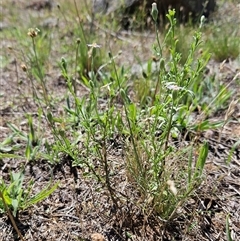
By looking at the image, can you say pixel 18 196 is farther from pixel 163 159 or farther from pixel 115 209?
pixel 163 159

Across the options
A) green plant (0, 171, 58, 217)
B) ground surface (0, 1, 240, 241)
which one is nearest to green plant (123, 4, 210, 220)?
ground surface (0, 1, 240, 241)

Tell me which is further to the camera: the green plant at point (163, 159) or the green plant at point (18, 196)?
the green plant at point (18, 196)

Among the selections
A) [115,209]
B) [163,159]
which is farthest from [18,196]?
[163,159]

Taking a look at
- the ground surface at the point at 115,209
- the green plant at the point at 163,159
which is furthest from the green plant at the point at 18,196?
the green plant at the point at 163,159

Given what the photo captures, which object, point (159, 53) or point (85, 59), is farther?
point (85, 59)

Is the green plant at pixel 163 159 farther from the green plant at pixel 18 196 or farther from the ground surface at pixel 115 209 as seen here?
the green plant at pixel 18 196

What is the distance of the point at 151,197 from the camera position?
1214 millimetres

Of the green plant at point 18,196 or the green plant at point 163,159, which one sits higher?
the green plant at point 163,159

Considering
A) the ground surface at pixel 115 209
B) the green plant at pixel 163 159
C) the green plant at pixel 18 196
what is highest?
the green plant at pixel 163 159

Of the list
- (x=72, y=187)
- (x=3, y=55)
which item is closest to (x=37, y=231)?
(x=72, y=187)

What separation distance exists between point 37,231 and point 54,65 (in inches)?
64.5

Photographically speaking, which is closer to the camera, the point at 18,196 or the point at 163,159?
the point at 163,159

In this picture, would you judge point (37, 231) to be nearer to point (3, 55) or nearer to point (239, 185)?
point (239, 185)

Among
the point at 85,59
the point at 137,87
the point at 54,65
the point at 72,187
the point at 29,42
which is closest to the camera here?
the point at 72,187
